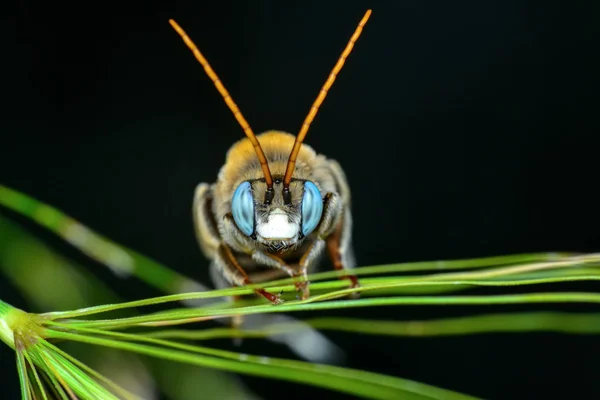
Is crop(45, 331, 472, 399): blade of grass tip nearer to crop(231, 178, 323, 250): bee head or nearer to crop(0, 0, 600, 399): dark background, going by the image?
crop(231, 178, 323, 250): bee head

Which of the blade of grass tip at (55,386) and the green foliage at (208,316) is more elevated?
the green foliage at (208,316)

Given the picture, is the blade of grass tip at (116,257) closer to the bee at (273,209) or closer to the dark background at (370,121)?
the bee at (273,209)

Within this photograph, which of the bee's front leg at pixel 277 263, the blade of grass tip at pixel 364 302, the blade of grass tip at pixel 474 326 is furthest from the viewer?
the bee's front leg at pixel 277 263

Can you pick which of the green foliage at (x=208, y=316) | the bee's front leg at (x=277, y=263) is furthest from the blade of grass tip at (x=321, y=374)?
the bee's front leg at (x=277, y=263)

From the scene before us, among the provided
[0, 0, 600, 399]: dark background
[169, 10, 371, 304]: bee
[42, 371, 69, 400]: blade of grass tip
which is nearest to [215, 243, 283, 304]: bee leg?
[169, 10, 371, 304]: bee

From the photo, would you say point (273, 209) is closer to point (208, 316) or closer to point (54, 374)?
point (208, 316)

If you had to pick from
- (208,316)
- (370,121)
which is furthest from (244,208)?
(370,121)
